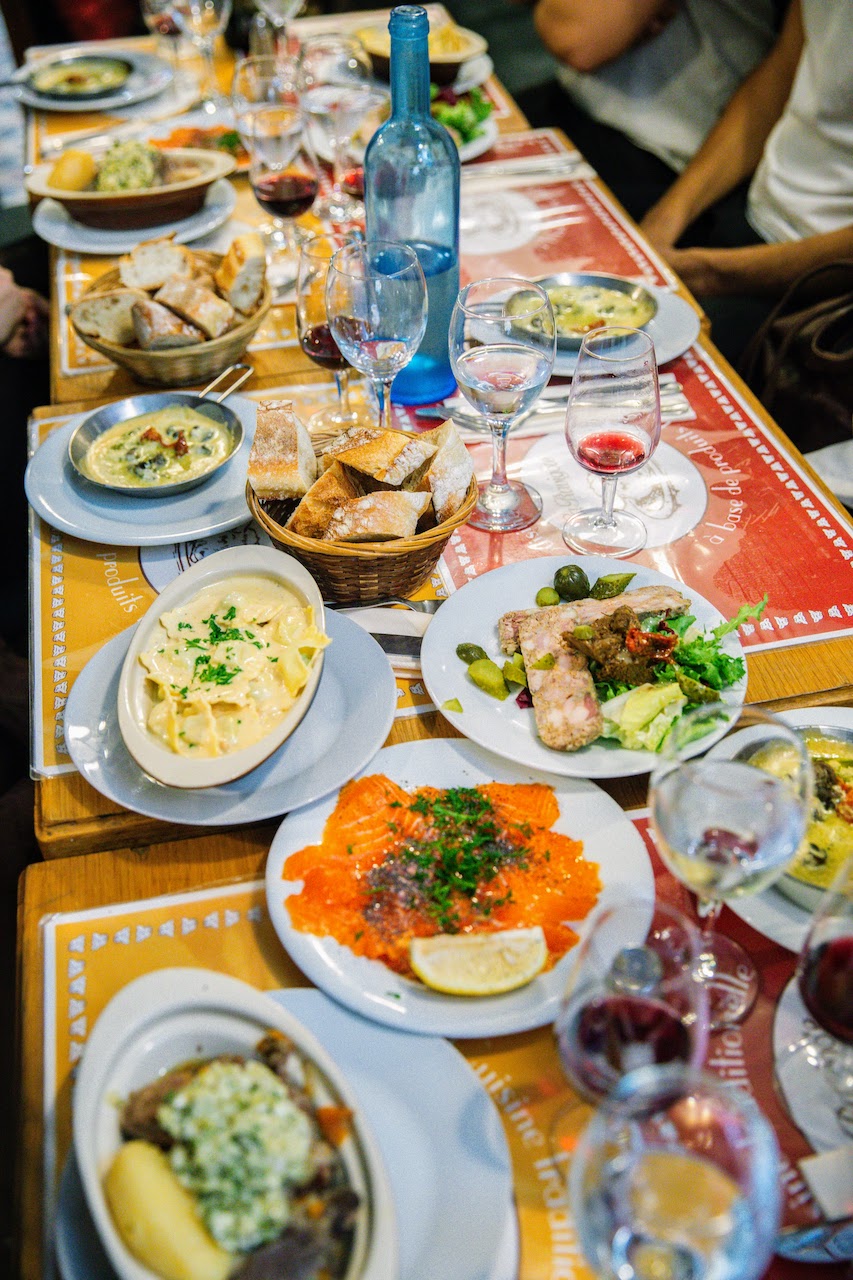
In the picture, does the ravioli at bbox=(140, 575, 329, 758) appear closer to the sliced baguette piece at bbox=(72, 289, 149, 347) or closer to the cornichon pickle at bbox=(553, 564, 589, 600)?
the cornichon pickle at bbox=(553, 564, 589, 600)

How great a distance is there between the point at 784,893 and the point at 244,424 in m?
1.18

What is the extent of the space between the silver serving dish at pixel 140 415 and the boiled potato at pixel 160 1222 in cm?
106

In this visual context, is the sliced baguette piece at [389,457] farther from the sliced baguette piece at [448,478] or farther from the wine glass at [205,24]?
the wine glass at [205,24]

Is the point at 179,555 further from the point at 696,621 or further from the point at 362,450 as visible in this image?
the point at 696,621

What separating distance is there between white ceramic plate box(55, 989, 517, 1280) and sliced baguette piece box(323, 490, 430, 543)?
2.02 feet

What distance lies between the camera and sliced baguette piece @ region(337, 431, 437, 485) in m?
1.46

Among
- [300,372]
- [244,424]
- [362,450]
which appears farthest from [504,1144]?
[300,372]

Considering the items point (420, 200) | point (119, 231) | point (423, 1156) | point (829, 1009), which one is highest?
point (420, 200)

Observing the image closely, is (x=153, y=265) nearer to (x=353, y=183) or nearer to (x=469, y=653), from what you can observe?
(x=353, y=183)

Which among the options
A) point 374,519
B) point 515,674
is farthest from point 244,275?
point 515,674

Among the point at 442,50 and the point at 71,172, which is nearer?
the point at 71,172

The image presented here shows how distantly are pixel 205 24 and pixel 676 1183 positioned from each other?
3195mm

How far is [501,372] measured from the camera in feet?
5.28

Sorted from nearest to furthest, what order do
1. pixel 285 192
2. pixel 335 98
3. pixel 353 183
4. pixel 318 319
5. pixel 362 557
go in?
pixel 362 557 < pixel 318 319 < pixel 285 192 < pixel 353 183 < pixel 335 98
